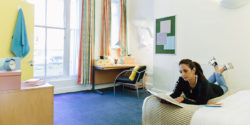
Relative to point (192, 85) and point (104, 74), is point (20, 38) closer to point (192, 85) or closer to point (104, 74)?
point (104, 74)

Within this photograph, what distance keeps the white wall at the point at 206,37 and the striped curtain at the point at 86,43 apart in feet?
5.28

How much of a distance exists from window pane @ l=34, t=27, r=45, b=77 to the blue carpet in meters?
0.68

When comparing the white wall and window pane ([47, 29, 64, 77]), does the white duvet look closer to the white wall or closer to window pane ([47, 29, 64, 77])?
the white wall

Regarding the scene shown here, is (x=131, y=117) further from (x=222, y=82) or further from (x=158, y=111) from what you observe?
(x=222, y=82)

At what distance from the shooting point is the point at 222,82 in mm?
2658

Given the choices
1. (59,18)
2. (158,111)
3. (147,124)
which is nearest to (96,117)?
(147,124)

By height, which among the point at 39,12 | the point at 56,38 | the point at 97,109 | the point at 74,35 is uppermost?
the point at 39,12

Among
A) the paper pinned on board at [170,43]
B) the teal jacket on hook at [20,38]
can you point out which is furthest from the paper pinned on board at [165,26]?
the teal jacket on hook at [20,38]

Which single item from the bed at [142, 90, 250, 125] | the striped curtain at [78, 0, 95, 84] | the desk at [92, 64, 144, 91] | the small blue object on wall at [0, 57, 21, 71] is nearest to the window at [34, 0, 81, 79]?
the striped curtain at [78, 0, 95, 84]

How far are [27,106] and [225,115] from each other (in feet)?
6.28

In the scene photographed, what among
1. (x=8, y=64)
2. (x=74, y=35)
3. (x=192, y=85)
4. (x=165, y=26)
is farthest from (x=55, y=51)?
(x=192, y=85)

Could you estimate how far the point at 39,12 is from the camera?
12.5ft

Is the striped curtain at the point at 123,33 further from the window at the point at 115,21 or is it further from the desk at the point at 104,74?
the desk at the point at 104,74

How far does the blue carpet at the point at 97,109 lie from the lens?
100 inches
